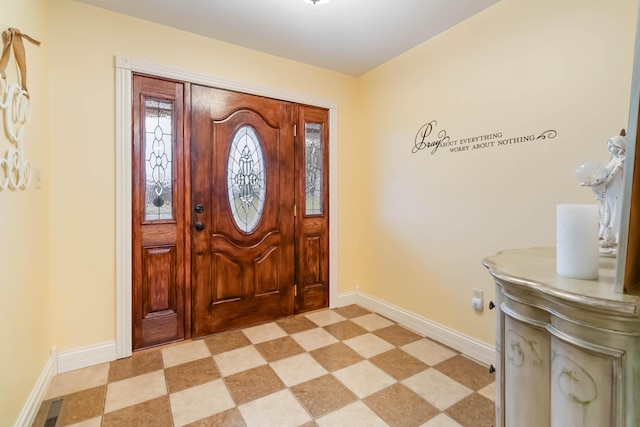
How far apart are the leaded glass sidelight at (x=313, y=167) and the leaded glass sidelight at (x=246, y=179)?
0.51m

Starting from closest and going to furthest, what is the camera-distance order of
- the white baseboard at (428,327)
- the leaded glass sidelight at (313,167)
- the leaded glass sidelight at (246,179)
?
the white baseboard at (428,327), the leaded glass sidelight at (246,179), the leaded glass sidelight at (313,167)

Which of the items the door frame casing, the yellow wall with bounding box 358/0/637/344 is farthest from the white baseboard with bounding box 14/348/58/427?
the yellow wall with bounding box 358/0/637/344

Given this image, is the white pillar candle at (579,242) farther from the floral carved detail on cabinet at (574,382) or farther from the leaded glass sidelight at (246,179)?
the leaded glass sidelight at (246,179)

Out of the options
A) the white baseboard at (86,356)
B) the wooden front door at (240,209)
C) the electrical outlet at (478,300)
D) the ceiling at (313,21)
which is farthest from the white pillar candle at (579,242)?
the white baseboard at (86,356)

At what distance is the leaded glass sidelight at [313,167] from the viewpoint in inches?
127

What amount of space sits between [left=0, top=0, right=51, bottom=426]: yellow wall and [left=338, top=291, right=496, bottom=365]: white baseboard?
2526mm

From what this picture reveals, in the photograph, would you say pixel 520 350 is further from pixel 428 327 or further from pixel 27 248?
pixel 27 248

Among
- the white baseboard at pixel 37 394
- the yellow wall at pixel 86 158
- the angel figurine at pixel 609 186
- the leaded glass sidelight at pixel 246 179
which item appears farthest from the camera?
the leaded glass sidelight at pixel 246 179

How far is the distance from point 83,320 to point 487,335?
9.74 feet

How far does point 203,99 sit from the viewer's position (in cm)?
263

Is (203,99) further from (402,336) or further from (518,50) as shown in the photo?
(402,336)

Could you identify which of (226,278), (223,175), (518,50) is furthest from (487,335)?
(223,175)

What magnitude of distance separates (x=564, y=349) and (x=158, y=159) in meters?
2.69

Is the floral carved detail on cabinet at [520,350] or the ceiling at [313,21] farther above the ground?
the ceiling at [313,21]
